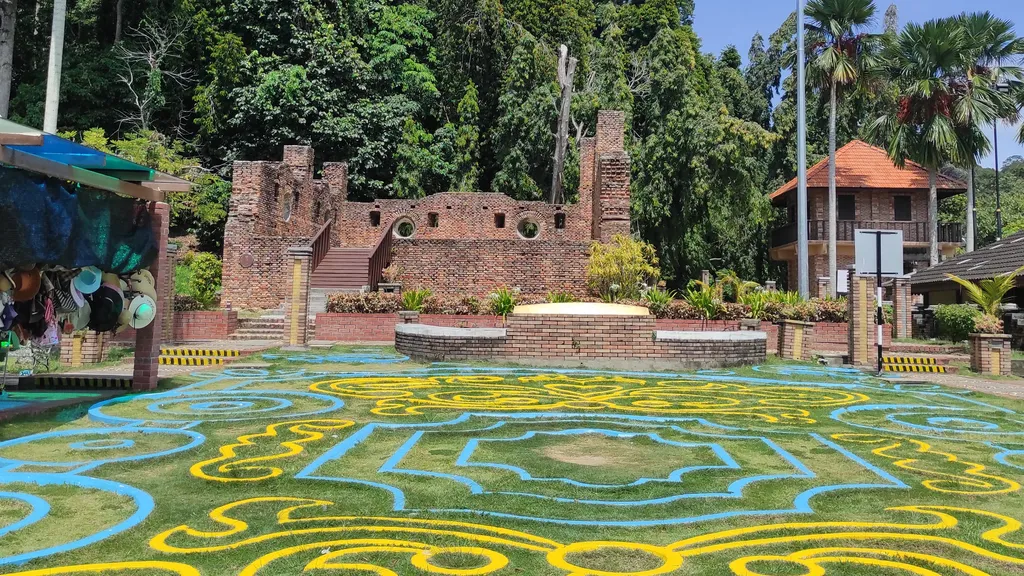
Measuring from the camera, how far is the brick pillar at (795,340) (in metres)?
14.5

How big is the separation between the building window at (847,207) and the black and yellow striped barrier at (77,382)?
30.6 metres

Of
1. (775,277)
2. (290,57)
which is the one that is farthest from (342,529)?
(775,277)

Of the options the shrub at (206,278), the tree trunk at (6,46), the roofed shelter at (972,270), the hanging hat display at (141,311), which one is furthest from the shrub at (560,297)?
the tree trunk at (6,46)

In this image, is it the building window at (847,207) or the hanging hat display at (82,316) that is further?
the building window at (847,207)

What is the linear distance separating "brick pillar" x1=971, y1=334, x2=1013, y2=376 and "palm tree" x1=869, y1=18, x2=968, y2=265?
1592 centimetres

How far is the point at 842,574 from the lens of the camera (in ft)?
9.90

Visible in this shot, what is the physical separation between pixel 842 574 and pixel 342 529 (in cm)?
225

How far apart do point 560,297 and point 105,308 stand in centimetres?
1390

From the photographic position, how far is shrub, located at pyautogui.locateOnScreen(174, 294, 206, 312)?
58.2 feet

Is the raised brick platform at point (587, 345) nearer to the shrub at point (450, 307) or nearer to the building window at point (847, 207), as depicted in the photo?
the shrub at point (450, 307)

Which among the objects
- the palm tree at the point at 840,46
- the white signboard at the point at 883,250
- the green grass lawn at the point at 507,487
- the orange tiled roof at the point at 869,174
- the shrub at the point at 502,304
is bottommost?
the green grass lawn at the point at 507,487

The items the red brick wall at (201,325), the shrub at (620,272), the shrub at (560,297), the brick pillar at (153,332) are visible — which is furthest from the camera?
the shrub at (620,272)

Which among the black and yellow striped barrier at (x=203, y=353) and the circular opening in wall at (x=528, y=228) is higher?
the circular opening in wall at (x=528, y=228)

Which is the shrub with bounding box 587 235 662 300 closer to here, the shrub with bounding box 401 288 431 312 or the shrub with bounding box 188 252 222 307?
the shrub with bounding box 401 288 431 312
